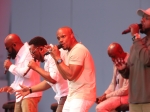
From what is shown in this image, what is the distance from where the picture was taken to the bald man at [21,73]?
14.8 ft

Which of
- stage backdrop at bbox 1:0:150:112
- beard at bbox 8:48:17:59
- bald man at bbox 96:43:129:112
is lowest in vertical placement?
bald man at bbox 96:43:129:112

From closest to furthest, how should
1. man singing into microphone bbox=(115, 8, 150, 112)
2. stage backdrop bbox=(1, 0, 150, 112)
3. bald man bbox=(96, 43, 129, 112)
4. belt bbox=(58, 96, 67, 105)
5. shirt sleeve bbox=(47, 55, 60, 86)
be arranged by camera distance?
man singing into microphone bbox=(115, 8, 150, 112) < shirt sleeve bbox=(47, 55, 60, 86) < belt bbox=(58, 96, 67, 105) < bald man bbox=(96, 43, 129, 112) < stage backdrop bbox=(1, 0, 150, 112)

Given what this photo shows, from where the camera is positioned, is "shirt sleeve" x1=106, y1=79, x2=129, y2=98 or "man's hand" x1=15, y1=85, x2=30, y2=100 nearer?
"man's hand" x1=15, y1=85, x2=30, y2=100

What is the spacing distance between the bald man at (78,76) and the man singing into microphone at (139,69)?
0.30 m

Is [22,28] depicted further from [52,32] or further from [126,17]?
[126,17]

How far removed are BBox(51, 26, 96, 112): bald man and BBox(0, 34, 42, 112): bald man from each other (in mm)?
898

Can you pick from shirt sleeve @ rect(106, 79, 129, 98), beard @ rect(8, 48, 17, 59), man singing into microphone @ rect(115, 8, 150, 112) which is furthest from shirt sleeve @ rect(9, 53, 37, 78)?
man singing into microphone @ rect(115, 8, 150, 112)

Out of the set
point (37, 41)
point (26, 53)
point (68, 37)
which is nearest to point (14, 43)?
point (26, 53)

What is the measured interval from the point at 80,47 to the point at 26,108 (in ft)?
3.74

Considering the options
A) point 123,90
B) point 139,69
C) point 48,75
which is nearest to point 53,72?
point 48,75

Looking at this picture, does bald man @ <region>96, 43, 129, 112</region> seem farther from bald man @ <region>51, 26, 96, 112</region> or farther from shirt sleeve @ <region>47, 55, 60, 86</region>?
bald man @ <region>51, 26, 96, 112</region>

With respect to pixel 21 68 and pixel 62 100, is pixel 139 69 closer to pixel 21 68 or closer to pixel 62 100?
pixel 62 100

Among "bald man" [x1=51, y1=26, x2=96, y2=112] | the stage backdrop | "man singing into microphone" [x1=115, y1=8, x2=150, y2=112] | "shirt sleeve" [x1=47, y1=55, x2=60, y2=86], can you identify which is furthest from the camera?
the stage backdrop

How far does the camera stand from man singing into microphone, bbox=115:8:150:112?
3.35 metres
